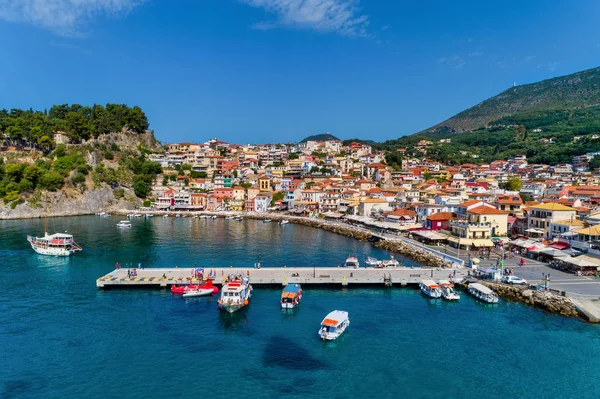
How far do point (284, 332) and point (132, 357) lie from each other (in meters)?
7.22

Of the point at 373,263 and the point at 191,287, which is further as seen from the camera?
the point at 373,263

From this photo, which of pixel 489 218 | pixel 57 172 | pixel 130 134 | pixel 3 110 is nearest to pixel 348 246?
pixel 489 218

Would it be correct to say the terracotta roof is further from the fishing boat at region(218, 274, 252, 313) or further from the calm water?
the fishing boat at region(218, 274, 252, 313)

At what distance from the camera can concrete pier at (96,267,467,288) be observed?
28.1 metres

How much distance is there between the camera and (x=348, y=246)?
43.9m

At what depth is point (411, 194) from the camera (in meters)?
60.6

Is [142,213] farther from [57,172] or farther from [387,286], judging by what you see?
[387,286]

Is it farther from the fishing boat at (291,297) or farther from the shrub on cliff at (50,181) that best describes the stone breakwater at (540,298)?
the shrub on cliff at (50,181)

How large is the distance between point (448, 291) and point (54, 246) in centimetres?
3558

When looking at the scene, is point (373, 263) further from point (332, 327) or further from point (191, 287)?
point (191, 287)

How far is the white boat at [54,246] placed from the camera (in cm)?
3875

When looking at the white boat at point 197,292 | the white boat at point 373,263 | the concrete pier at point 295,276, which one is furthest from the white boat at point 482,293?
the white boat at point 197,292

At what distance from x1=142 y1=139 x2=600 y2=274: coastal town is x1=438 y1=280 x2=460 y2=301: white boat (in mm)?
9045

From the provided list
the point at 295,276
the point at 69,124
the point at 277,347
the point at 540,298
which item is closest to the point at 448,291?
the point at 540,298
